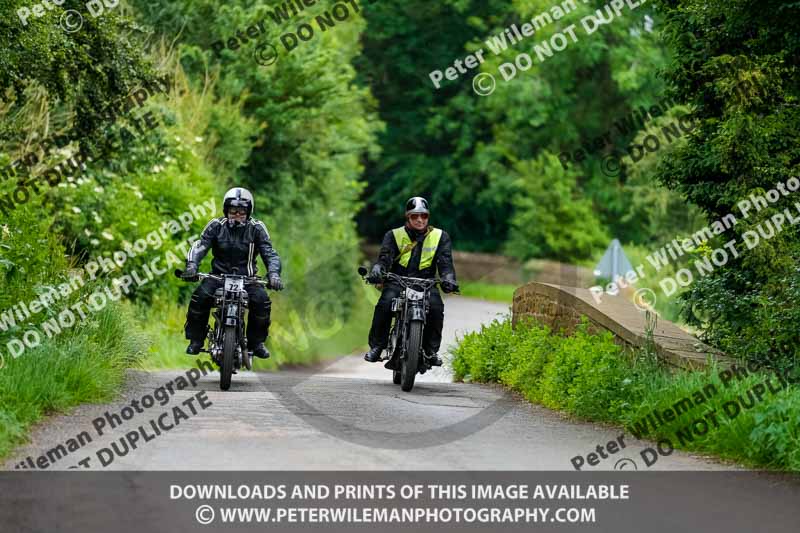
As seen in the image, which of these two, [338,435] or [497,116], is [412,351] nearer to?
[338,435]

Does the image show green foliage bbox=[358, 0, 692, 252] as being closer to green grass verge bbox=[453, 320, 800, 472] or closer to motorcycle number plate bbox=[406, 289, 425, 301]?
green grass verge bbox=[453, 320, 800, 472]

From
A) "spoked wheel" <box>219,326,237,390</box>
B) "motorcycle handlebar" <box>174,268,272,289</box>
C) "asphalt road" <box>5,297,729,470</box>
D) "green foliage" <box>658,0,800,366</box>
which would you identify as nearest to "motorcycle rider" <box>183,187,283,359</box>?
"motorcycle handlebar" <box>174,268,272,289</box>

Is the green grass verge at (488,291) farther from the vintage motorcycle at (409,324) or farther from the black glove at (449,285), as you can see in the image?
the black glove at (449,285)

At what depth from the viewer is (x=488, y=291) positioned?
162ft

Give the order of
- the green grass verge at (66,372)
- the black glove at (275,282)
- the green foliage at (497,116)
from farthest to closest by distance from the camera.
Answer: the green foliage at (497,116)
the black glove at (275,282)
the green grass verge at (66,372)

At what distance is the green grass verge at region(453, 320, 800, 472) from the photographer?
943 cm

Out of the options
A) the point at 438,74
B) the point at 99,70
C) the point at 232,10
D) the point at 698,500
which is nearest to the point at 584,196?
the point at 438,74

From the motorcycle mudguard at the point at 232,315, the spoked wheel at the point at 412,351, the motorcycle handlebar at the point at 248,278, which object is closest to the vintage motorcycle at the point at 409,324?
the spoked wheel at the point at 412,351

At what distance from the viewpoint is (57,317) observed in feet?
42.9

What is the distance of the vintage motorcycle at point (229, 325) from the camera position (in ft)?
44.4

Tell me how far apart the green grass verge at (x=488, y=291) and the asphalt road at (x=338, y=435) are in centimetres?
3346

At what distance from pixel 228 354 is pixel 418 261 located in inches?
91.8

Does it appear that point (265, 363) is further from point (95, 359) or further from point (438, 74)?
point (438, 74)

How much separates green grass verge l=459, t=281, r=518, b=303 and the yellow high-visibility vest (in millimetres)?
31477
